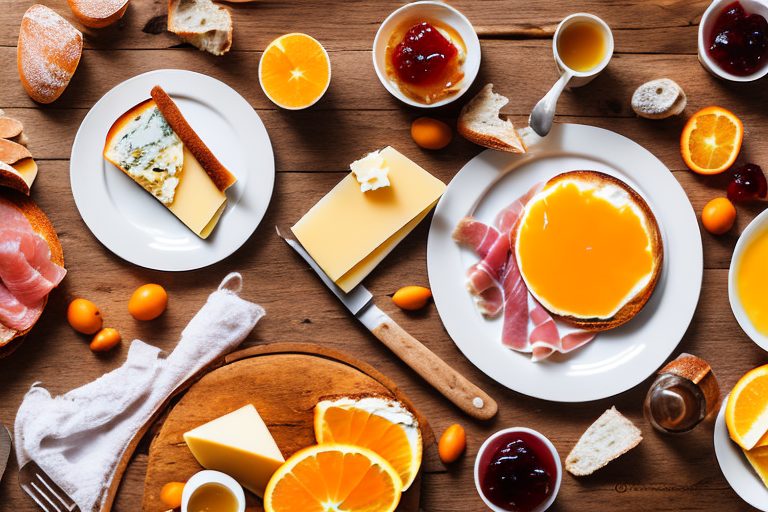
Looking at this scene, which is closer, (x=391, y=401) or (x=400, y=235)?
(x=391, y=401)

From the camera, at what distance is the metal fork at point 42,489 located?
232cm

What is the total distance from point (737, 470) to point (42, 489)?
7.71 ft

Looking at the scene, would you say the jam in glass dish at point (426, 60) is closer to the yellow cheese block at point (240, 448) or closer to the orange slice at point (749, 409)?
the yellow cheese block at point (240, 448)

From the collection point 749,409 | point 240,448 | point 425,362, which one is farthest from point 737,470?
point 240,448

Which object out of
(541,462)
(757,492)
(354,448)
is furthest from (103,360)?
(757,492)

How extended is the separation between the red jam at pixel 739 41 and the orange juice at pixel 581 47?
404mm

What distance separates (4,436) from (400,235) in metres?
1.53

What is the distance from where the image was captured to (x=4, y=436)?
2369mm

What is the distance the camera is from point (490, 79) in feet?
8.06

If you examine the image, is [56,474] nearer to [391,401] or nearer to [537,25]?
[391,401]

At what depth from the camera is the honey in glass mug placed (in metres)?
2.17

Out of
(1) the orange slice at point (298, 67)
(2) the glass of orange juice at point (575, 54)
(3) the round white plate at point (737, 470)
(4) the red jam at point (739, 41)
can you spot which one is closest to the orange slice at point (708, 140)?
(4) the red jam at point (739, 41)

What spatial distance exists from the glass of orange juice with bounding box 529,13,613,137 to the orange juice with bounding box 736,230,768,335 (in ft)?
2.63

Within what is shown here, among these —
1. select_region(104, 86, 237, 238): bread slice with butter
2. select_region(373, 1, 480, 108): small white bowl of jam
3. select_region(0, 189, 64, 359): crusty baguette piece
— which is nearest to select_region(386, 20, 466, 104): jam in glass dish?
select_region(373, 1, 480, 108): small white bowl of jam
